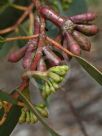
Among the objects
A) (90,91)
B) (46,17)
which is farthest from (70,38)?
(90,91)

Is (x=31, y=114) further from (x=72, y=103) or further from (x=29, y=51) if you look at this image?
(x=72, y=103)

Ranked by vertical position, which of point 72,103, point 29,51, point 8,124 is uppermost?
point 29,51

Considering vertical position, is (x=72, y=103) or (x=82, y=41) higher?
(x=82, y=41)

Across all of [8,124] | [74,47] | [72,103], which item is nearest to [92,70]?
[74,47]

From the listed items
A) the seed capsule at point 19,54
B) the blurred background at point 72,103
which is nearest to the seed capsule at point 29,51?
the seed capsule at point 19,54

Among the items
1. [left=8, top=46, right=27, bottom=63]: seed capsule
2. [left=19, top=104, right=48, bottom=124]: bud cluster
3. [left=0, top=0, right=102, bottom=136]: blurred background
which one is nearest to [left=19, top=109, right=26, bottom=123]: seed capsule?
[left=19, top=104, right=48, bottom=124]: bud cluster

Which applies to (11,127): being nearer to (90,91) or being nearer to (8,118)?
(8,118)

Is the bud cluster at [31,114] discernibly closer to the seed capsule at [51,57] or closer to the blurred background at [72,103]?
the seed capsule at [51,57]

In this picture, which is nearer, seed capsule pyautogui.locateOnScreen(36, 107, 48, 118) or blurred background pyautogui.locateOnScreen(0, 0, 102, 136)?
seed capsule pyautogui.locateOnScreen(36, 107, 48, 118)

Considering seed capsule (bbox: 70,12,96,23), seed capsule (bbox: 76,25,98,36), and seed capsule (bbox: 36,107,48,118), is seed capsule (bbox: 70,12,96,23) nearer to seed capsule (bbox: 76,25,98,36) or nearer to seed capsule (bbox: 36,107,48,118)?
seed capsule (bbox: 76,25,98,36)
